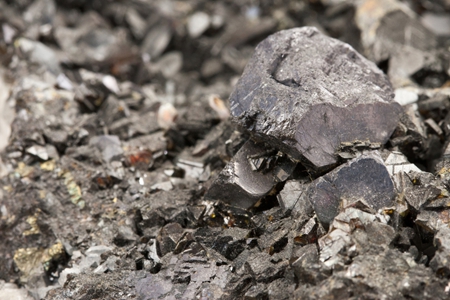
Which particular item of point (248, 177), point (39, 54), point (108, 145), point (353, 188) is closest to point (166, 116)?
point (108, 145)

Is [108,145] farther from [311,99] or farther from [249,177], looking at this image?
[311,99]

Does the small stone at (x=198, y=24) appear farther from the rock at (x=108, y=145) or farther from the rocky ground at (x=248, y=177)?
the rock at (x=108, y=145)

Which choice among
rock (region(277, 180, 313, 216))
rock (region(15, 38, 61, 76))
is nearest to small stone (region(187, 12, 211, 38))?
rock (region(15, 38, 61, 76))

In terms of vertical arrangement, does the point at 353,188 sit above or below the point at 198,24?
above

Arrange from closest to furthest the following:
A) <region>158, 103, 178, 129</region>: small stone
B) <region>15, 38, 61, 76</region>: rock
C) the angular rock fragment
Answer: the angular rock fragment, <region>158, 103, 178, 129</region>: small stone, <region>15, 38, 61, 76</region>: rock

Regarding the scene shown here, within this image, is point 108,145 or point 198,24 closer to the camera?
point 108,145

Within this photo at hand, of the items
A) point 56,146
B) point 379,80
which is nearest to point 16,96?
point 56,146

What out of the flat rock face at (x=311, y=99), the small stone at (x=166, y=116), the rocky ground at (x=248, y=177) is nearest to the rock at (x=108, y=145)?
the rocky ground at (x=248, y=177)

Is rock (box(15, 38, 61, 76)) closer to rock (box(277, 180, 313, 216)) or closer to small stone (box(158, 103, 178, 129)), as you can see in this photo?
small stone (box(158, 103, 178, 129))
